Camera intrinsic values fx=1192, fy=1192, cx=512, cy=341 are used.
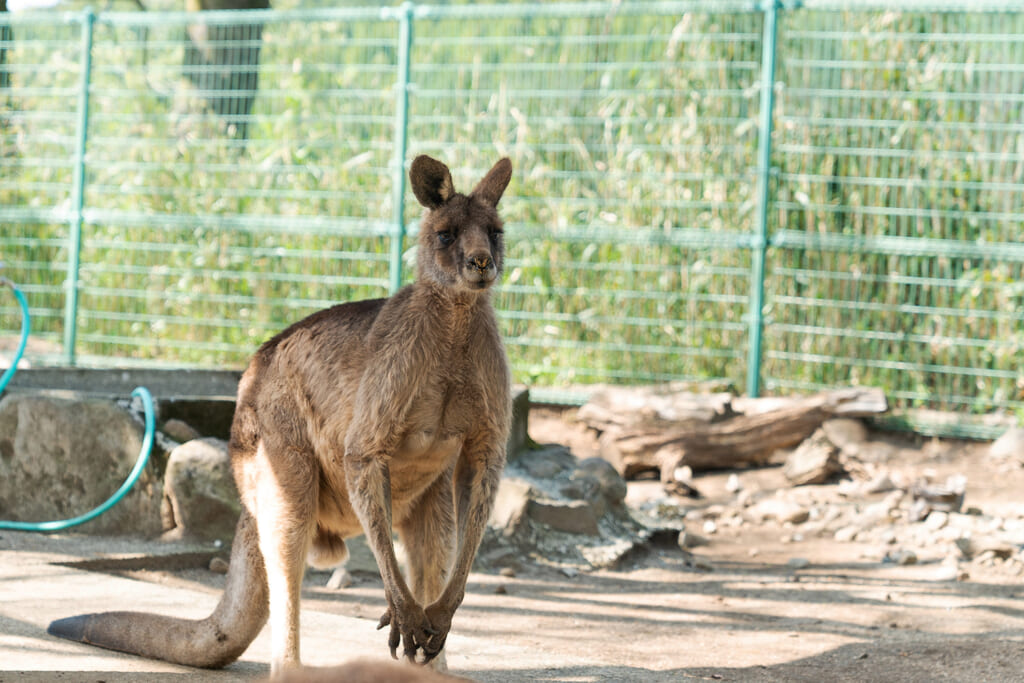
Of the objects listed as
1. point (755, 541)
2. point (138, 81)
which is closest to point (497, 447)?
point (755, 541)

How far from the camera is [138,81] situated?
38.8 feet

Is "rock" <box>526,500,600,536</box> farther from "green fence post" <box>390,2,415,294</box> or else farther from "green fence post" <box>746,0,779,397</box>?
"green fence post" <box>390,2,415,294</box>

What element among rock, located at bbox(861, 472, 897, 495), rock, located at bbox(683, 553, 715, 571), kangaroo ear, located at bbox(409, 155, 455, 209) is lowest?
rock, located at bbox(683, 553, 715, 571)

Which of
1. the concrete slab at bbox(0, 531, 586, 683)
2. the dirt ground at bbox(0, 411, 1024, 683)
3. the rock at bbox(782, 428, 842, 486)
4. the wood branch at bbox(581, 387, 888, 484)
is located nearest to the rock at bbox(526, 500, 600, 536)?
the dirt ground at bbox(0, 411, 1024, 683)

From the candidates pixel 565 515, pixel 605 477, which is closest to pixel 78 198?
pixel 605 477

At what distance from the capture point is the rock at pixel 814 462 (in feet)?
25.7

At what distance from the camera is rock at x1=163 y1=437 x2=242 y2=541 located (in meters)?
5.80

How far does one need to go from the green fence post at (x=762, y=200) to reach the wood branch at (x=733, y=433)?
0.40 meters

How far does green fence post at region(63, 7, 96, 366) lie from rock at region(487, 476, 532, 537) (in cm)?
525

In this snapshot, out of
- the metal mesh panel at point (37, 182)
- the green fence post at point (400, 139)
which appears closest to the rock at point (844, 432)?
the green fence post at point (400, 139)

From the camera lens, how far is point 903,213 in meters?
8.38

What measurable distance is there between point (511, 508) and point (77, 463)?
224 centimetres

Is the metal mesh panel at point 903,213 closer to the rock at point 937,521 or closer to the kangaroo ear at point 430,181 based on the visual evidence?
the rock at point 937,521

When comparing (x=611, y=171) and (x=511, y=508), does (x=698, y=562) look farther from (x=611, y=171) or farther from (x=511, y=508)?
(x=611, y=171)
